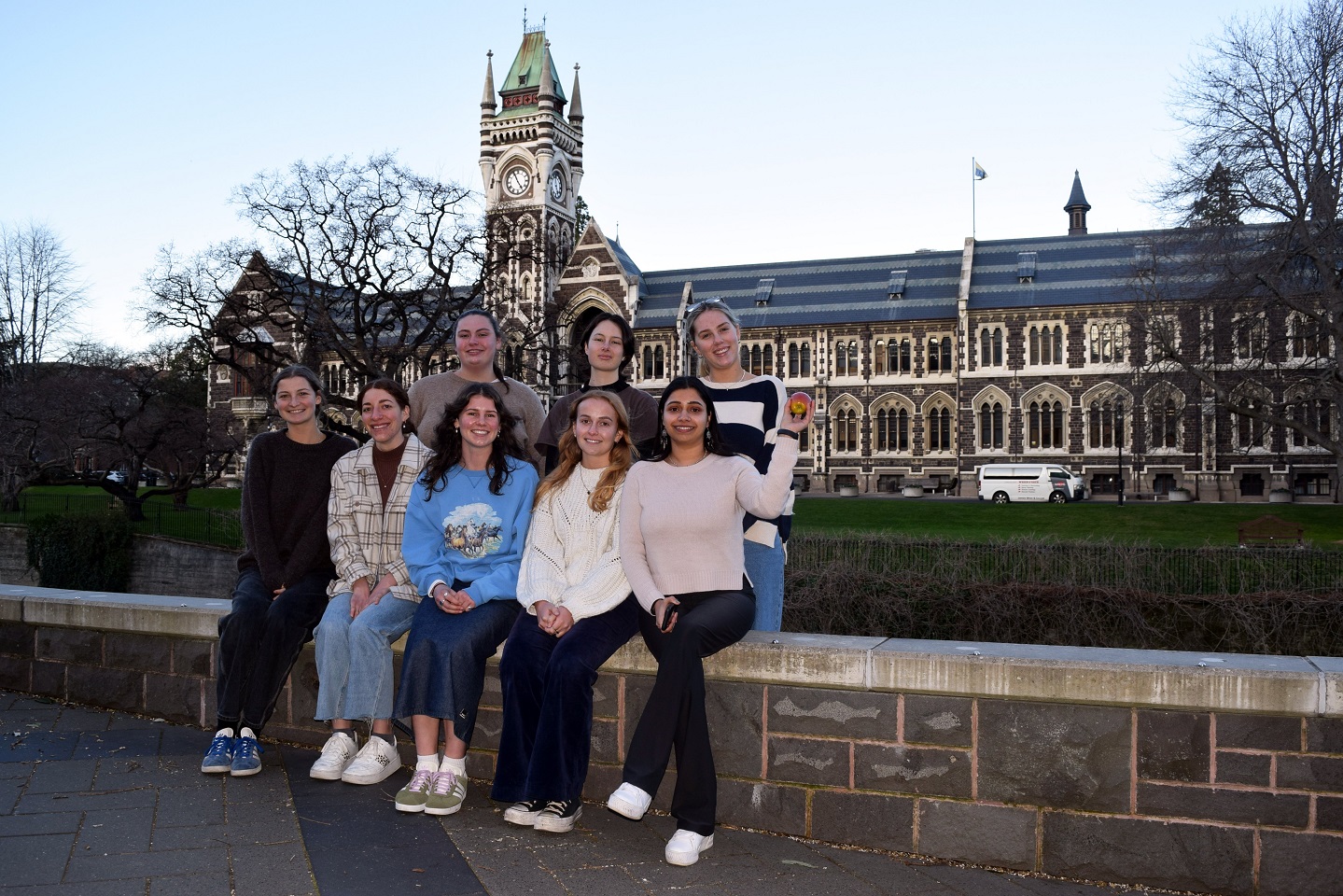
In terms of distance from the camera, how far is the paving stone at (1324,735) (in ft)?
11.0

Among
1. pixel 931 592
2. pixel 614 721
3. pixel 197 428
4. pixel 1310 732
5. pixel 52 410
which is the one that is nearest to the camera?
pixel 1310 732

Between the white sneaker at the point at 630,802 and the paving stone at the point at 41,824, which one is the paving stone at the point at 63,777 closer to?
the paving stone at the point at 41,824

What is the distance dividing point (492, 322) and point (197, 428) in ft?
105

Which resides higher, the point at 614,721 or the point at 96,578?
the point at 614,721

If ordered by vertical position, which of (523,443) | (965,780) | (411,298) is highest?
(411,298)

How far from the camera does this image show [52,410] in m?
31.3

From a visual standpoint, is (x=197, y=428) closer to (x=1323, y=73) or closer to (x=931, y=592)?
(x=931, y=592)

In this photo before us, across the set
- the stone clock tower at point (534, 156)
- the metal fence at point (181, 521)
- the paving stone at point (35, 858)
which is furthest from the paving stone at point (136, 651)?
the stone clock tower at point (534, 156)

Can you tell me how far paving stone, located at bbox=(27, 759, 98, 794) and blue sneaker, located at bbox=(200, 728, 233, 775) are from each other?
0.43 m

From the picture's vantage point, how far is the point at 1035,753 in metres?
3.58

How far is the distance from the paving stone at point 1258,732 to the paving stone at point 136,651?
477 centimetres

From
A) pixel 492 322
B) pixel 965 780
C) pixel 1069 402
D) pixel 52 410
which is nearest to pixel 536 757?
pixel 965 780

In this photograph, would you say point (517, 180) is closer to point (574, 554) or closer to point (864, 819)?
point (574, 554)

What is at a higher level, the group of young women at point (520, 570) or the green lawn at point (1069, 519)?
the group of young women at point (520, 570)
